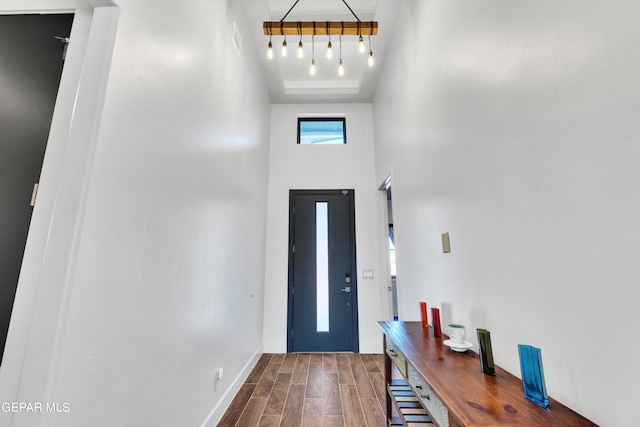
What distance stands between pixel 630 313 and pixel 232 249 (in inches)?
94.0

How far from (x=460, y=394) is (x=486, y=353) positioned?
0.95 ft

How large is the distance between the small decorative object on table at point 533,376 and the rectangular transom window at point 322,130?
3.81 m

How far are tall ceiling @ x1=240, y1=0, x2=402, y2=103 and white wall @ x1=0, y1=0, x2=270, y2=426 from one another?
79 cm

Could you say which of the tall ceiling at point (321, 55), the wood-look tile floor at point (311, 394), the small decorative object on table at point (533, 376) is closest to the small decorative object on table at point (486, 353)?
the small decorative object on table at point (533, 376)

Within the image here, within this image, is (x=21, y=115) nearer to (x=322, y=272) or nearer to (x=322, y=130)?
(x=322, y=272)

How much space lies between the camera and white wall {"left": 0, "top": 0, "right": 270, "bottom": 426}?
916mm

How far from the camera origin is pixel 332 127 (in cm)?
445

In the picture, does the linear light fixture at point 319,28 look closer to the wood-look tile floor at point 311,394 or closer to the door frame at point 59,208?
the door frame at point 59,208

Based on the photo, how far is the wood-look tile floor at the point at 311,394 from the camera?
2.05 metres

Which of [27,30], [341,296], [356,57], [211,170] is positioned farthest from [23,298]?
[356,57]

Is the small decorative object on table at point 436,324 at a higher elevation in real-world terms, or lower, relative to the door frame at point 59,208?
lower

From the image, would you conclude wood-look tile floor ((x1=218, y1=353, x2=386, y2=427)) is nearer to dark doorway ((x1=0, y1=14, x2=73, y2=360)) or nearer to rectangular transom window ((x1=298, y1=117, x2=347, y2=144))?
dark doorway ((x1=0, y1=14, x2=73, y2=360))

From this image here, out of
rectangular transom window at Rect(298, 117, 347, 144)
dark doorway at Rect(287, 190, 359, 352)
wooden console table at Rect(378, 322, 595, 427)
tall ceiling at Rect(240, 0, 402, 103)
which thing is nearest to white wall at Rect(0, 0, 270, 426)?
tall ceiling at Rect(240, 0, 402, 103)

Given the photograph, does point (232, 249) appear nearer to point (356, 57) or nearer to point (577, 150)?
point (577, 150)
